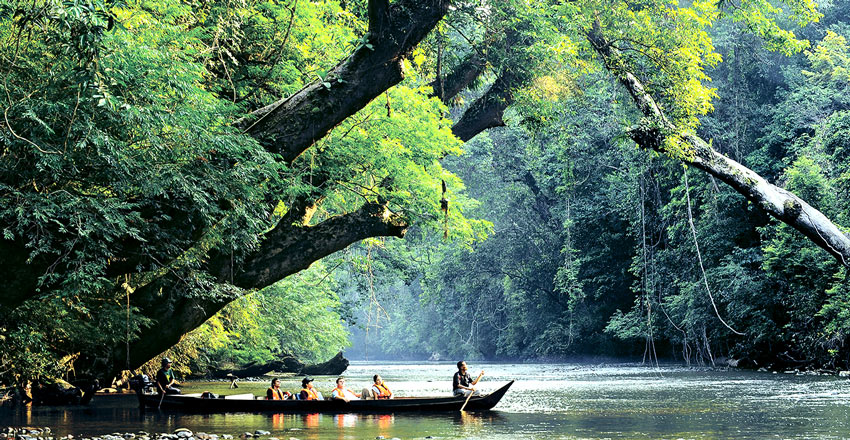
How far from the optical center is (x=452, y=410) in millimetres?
15758

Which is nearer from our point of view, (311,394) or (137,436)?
(137,436)

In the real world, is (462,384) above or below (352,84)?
below

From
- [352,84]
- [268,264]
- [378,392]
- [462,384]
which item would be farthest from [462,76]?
[352,84]

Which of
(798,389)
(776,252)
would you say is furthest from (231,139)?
(776,252)

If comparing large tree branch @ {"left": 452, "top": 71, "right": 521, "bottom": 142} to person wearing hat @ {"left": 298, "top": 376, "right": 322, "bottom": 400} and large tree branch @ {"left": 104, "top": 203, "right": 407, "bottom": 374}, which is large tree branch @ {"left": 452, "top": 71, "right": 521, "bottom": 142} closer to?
large tree branch @ {"left": 104, "top": 203, "right": 407, "bottom": 374}

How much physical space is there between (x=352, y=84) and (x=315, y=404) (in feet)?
26.1

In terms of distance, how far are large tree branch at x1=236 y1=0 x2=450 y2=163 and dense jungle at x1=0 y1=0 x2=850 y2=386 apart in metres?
0.03

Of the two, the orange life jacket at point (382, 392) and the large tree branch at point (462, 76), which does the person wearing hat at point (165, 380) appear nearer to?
the orange life jacket at point (382, 392)

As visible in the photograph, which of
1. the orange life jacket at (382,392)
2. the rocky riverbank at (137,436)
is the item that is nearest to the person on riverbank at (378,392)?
the orange life jacket at (382,392)

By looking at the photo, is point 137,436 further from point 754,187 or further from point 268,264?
point 754,187

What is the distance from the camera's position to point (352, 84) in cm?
1084

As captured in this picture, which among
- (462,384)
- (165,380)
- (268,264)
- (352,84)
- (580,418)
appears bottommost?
(580,418)

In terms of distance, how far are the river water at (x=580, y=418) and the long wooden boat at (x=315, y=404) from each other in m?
0.19

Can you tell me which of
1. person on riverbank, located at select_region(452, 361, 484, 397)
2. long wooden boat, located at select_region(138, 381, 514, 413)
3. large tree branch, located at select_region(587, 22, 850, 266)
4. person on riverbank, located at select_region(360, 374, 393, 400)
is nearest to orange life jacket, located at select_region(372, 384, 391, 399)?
person on riverbank, located at select_region(360, 374, 393, 400)
